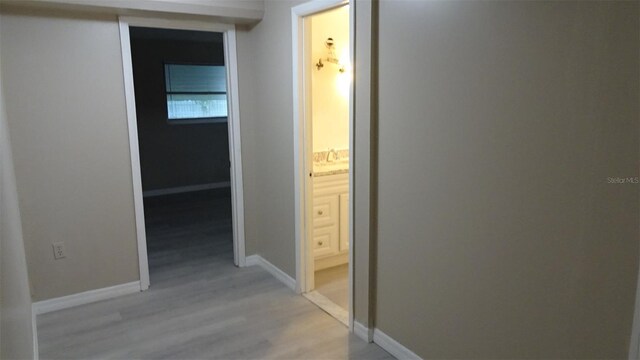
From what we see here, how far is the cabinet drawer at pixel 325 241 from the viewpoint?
3561 mm

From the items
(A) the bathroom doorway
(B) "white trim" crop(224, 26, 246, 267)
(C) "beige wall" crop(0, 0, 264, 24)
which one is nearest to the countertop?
(A) the bathroom doorway

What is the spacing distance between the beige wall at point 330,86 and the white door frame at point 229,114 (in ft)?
2.15

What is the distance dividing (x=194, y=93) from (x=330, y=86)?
3543 mm

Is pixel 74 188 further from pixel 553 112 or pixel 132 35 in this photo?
pixel 132 35

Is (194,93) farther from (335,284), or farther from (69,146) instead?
(335,284)

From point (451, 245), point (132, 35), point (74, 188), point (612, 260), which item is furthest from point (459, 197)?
point (132, 35)

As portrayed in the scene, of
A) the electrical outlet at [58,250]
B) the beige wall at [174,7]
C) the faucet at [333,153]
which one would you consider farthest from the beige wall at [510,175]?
the electrical outlet at [58,250]

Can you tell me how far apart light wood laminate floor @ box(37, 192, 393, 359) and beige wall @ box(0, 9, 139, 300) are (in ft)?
1.14

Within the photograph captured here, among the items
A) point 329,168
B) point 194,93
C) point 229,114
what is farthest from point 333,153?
point 194,93

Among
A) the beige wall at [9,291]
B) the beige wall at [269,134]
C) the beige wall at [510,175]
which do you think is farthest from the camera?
the beige wall at [269,134]

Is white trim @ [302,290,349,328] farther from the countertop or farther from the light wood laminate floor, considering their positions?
Answer: the countertop

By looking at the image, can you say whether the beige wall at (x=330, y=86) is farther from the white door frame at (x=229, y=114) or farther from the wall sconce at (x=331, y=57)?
the white door frame at (x=229, y=114)

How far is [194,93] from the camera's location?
22.0 ft

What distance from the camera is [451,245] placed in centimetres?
207
